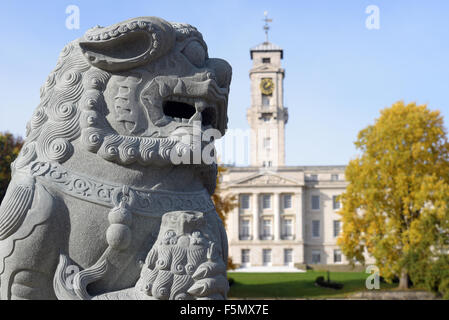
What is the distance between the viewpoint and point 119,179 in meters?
3.90

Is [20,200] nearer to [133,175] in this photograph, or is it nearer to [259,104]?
[133,175]

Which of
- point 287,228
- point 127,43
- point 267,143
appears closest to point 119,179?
point 127,43

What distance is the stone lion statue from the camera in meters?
3.66

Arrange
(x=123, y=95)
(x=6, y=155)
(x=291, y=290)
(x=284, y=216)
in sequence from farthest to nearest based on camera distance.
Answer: (x=284, y=216), (x=291, y=290), (x=6, y=155), (x=123, y=95)

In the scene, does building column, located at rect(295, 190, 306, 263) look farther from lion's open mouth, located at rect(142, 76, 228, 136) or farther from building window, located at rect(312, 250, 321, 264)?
lion's open mouth, located at rect(142, 76, 228, 136)

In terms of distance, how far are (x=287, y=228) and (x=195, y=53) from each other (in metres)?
59.2

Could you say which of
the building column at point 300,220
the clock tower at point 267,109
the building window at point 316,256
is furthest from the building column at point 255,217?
the clock tower at point 267,109

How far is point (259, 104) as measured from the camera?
71000 millimetres

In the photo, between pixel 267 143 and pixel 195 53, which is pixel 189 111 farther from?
pixel 267 143

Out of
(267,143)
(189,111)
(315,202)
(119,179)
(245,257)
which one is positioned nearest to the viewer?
(119,179)

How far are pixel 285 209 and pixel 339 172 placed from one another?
8.27m

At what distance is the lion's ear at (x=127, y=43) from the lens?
3984 millimetres

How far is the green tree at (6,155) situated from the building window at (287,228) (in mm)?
43830
